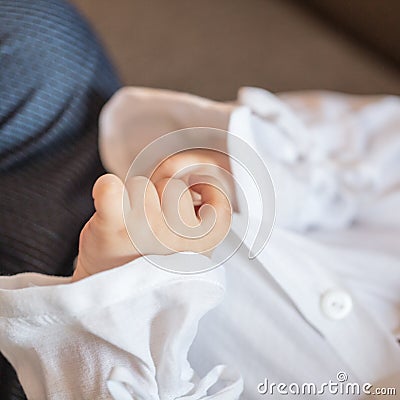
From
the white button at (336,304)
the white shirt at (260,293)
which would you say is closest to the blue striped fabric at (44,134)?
the white shirt at (260,293)

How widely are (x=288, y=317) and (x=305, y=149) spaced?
187 millimetres

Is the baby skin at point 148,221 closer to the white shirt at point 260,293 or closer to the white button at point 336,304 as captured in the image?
the white shirt at point 260,293

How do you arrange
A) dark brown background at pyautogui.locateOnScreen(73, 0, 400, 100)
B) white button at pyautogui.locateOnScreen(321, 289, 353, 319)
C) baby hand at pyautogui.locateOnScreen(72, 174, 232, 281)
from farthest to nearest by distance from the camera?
dark brown background at pyautogui.locateOnScreen(73, 0, 400, 100)
white button at pyautogui.locateOnScreen(321, 289, 353, 319)
baby hand at pyautogui.locateOnScreen(72, 174, 232, 281)

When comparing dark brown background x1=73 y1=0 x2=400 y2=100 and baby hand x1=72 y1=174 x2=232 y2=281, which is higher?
baby hand x1=72 y1=174 x2=232 y2=281

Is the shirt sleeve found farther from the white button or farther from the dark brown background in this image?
the dark brown background

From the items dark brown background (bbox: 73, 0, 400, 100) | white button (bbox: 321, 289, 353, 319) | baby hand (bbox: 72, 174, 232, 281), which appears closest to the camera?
baby hand (bbox: 72, 174, 232, 281)

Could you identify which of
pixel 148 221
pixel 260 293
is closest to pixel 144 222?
pixel 148 221

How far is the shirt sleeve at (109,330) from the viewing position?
1.19ft

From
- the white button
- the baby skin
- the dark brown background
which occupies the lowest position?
the white button

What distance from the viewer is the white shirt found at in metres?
0.37

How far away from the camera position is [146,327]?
1.25 feet

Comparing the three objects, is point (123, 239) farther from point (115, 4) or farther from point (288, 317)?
point (115, 4)

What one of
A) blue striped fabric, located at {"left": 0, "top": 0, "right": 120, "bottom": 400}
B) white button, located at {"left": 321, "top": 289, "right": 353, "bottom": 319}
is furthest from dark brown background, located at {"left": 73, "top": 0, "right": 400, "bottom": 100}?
white button, located at {"left": 321, "top": 289, "right": 353, "bottom": 319}

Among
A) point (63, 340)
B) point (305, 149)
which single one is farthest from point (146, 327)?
point (305, 149)
